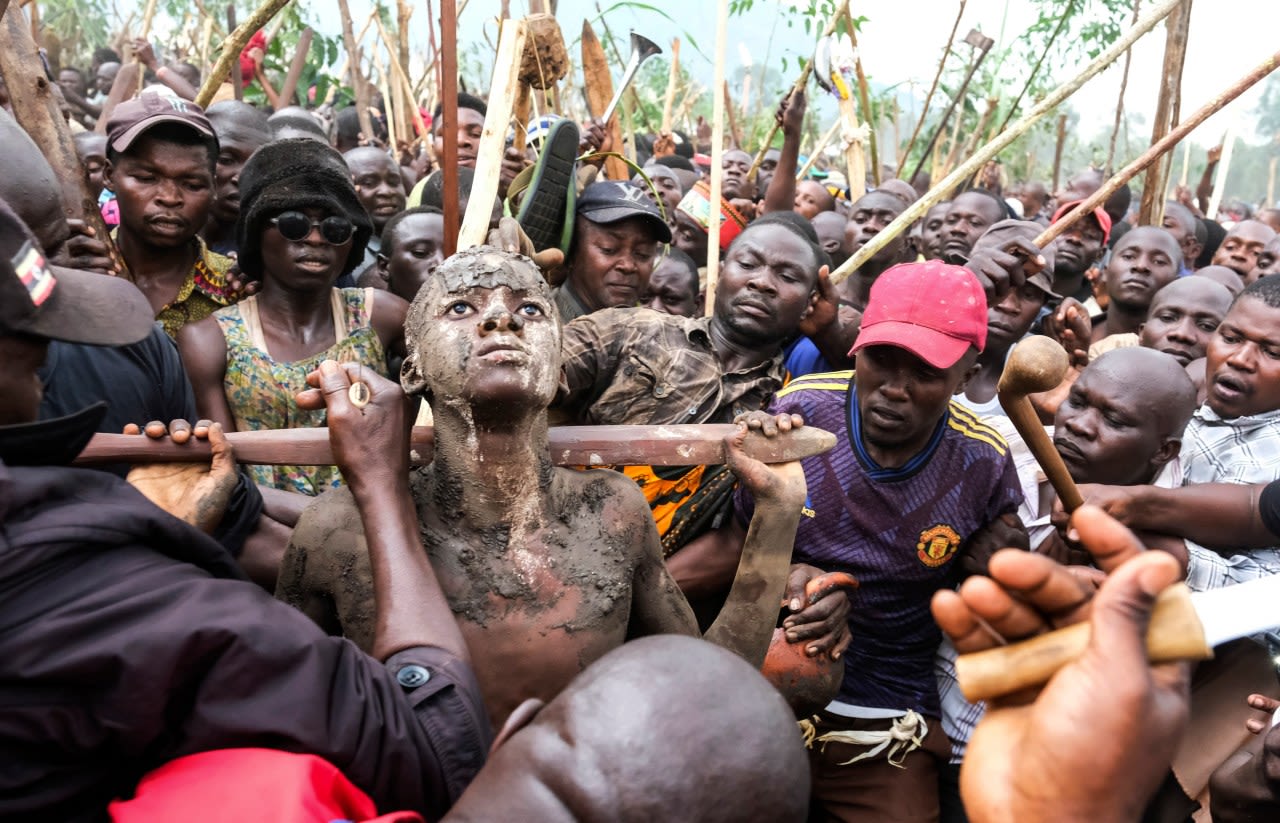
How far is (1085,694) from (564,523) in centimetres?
150

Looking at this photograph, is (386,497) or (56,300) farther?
(386,497)

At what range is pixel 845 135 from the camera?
22.7 feet

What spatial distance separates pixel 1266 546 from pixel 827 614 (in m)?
1.46

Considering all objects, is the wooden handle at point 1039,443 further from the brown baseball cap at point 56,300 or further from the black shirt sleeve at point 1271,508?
the brown baseball cap at point 56,300

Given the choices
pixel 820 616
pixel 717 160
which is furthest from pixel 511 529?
pixel 717 160

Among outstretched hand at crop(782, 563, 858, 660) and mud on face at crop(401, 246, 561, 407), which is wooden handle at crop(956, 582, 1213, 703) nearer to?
mud on face at crop(401, 246, 561, 407)

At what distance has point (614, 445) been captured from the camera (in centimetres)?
239

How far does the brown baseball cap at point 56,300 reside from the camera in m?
1.45

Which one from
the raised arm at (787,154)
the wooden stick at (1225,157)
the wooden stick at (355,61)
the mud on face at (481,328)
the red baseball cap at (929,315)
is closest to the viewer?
the mud on face at (481,328)

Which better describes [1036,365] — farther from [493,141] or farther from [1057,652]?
[493,141]

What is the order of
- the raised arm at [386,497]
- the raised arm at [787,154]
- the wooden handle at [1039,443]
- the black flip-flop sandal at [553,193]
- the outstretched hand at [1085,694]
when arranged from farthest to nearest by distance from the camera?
the raised arm at [787,154] < the black flip-flop sandal at [553,193] < the wooden handle at [1039,443] < the raised arm at [386,497] < the outstretched hand at [1085,694]

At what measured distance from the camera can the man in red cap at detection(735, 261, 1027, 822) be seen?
112 inches

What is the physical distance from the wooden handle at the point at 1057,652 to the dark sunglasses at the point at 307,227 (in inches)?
102

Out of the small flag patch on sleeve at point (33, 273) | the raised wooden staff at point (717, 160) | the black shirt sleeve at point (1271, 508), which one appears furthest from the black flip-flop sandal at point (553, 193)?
the black shirt sleeve at point (1271, 508)
